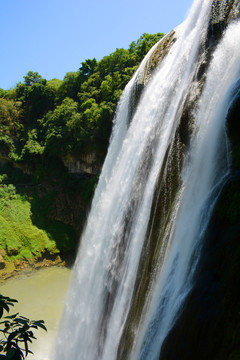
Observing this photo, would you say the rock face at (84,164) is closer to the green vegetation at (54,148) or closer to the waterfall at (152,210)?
the green vegetation at (54,148)

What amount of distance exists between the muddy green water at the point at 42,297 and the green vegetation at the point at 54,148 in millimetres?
1751

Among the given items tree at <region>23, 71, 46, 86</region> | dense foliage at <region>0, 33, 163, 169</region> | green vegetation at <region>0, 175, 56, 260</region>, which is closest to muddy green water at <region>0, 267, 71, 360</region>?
green vegetation at <region>0, 175, 56, 260</region>

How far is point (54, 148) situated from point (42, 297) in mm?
9615

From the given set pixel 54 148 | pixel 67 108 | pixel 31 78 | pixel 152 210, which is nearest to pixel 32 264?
pixel 54 148

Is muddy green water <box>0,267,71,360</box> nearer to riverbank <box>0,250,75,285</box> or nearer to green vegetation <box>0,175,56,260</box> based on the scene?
riverbank <box>0,250,75,285</box>

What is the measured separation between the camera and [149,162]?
744 centimetres

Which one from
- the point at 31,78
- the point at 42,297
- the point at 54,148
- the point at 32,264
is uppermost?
the point at 31,78

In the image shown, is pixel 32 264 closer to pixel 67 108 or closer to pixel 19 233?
pixel 19 233

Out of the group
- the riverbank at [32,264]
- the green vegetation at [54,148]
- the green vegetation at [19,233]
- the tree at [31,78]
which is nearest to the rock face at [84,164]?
the green vegetation at [54,148]

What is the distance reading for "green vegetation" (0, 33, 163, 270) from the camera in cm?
1655

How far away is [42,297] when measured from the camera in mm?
12992

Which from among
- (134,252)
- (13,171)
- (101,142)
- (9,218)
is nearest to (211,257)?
(134,252)

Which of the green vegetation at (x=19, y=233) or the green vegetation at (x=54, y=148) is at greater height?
the green vegetation at (x=54, y=148)

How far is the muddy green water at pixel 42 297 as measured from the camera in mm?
9781
